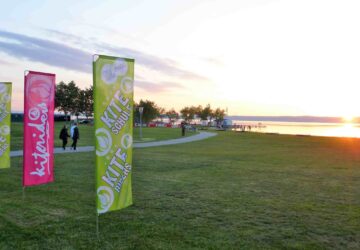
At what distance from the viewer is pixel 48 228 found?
636 cm

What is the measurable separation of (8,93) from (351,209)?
1100 cm

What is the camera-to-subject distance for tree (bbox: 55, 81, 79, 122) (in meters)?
88.1

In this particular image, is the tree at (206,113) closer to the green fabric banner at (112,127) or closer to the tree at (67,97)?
the tree at (67,97)

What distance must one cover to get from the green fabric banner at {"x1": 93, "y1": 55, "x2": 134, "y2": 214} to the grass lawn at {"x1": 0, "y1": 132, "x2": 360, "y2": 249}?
754 millimetres

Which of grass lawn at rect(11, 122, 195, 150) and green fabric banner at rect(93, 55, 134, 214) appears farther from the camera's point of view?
grass lawn at rect(11, 122, 195, 150)

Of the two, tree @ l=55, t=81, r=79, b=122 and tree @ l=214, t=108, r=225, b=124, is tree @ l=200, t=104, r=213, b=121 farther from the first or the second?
tree @ l=55, t=81, r=79, b=122

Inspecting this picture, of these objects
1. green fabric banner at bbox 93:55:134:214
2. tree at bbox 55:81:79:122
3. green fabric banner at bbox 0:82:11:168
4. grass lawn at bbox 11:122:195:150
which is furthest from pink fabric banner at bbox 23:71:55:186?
tree at bbox 55:81:79:122

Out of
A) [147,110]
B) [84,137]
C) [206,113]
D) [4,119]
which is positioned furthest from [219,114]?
[4,119]

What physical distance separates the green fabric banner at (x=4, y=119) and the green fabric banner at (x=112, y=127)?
6925 mm

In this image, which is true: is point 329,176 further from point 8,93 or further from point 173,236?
point 8,93

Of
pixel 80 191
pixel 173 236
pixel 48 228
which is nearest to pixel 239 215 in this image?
pixel 173 236

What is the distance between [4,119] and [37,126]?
153 inches

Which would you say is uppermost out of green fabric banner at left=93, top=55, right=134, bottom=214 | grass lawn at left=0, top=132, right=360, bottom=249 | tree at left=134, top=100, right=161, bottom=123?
tree at left=134, top=100, right=161, bottom=123

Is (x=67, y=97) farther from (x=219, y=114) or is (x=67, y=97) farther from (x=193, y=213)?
(x=193, y=213)
